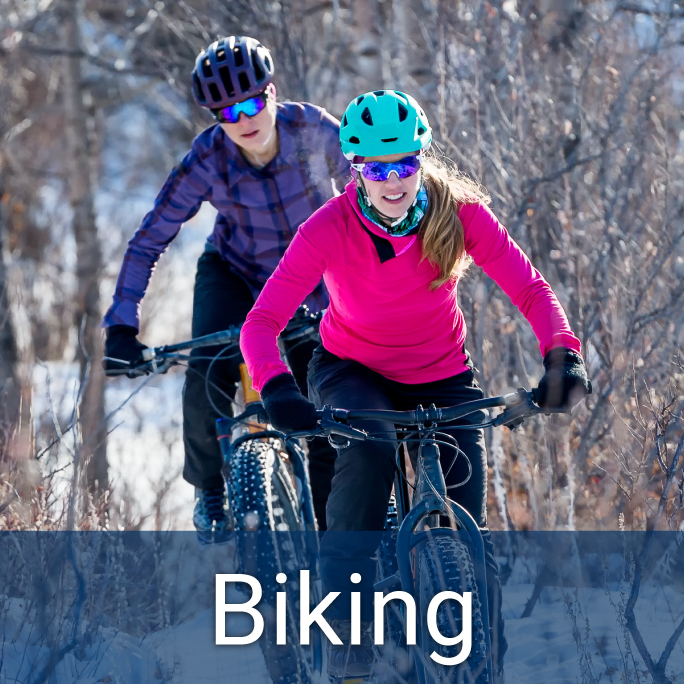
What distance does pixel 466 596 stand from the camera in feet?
8.52

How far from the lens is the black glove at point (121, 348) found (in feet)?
12.5

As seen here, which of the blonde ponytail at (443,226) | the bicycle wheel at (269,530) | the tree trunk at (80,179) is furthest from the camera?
the tree trunk at (80,179)

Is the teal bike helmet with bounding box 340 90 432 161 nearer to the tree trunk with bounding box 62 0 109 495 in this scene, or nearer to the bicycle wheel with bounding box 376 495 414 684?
the bicycle wheel with bounding box 376 495 414 684

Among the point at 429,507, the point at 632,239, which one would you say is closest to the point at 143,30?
the point at 632,239

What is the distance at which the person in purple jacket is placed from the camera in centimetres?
389

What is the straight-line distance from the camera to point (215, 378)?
13.8ft

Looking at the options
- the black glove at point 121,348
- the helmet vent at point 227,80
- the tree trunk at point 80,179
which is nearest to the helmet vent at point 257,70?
the helmet vent at point 227,80

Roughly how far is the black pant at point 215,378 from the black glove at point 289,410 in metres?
1.35

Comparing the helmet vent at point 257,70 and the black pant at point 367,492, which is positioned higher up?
the helmet vent at point 257,70

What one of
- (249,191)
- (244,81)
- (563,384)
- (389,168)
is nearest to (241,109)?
(244,81)

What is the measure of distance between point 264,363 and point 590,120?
4.17m

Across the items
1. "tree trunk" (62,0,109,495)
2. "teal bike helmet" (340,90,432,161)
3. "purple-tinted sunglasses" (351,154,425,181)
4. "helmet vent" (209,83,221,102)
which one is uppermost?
"tree trunk" (62,0,109,495)
